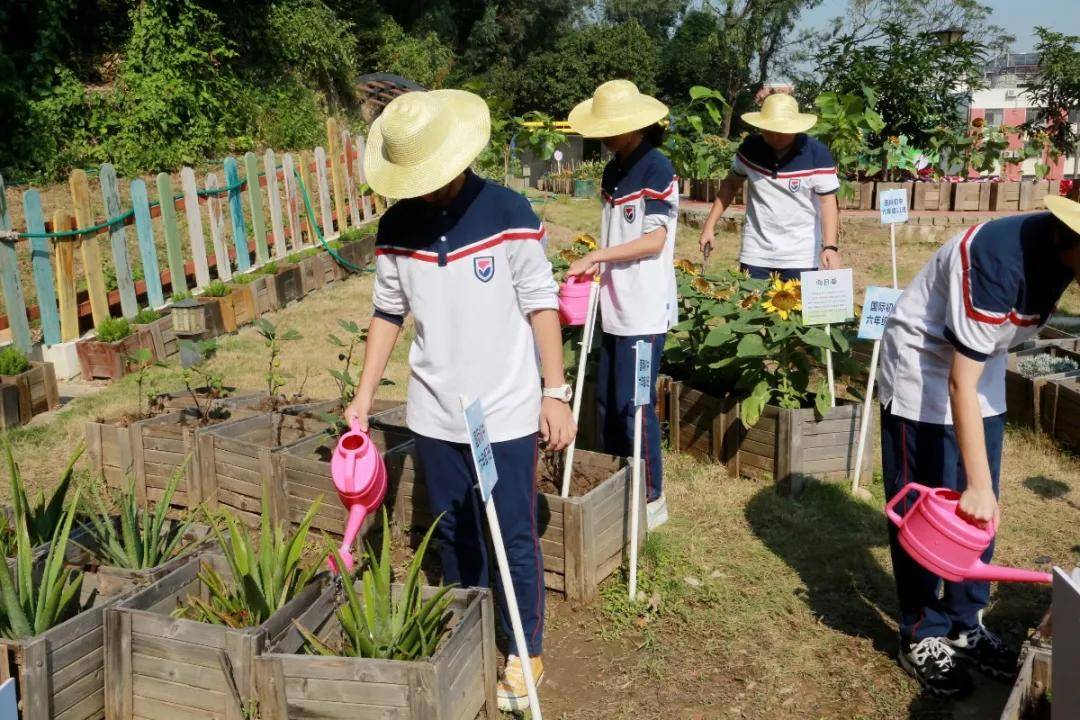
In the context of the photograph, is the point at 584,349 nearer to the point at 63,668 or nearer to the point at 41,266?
the point at 63,668

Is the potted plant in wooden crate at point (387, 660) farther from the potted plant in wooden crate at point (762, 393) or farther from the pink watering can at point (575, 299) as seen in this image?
the potted plant in wooden crate at point (762, 393)

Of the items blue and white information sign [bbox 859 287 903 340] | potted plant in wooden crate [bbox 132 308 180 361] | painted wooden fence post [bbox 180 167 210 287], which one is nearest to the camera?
blue and white information sign [bbox 859 287 903 340]

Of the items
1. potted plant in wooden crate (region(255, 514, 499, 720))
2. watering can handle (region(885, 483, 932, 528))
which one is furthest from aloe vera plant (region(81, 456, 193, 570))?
watering can handle (region(885, 483, 932, 528))

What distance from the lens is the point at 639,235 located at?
3.70 m

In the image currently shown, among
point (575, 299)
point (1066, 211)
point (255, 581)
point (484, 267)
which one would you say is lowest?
point (255, 581)

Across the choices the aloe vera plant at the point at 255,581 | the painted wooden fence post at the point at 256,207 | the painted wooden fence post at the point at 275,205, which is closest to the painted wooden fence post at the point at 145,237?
the painted wooden fence post at the point at 256,207

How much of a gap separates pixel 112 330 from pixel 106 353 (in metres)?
0.18

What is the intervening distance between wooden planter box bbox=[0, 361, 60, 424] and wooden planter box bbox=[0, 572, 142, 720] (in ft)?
9.73

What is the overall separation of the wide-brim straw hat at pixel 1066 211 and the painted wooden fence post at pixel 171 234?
21.0 ft

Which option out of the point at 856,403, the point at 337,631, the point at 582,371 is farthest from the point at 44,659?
the point at 856,403

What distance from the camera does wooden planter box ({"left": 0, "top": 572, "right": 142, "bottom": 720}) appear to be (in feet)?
8.18

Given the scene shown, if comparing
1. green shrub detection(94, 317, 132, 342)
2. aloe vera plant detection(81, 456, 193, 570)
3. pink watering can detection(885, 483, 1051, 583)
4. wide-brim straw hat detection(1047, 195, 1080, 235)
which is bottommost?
green shrub detection(94, 317, 132, 342)

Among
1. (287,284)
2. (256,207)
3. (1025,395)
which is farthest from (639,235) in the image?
(256,207)

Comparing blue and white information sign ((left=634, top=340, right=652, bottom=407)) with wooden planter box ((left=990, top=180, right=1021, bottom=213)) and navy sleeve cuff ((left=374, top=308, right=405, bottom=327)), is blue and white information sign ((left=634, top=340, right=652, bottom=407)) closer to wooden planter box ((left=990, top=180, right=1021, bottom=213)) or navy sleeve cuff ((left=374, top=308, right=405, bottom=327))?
navy sleeve cuff ((left=374, top=308, right=405, bottom=327))
